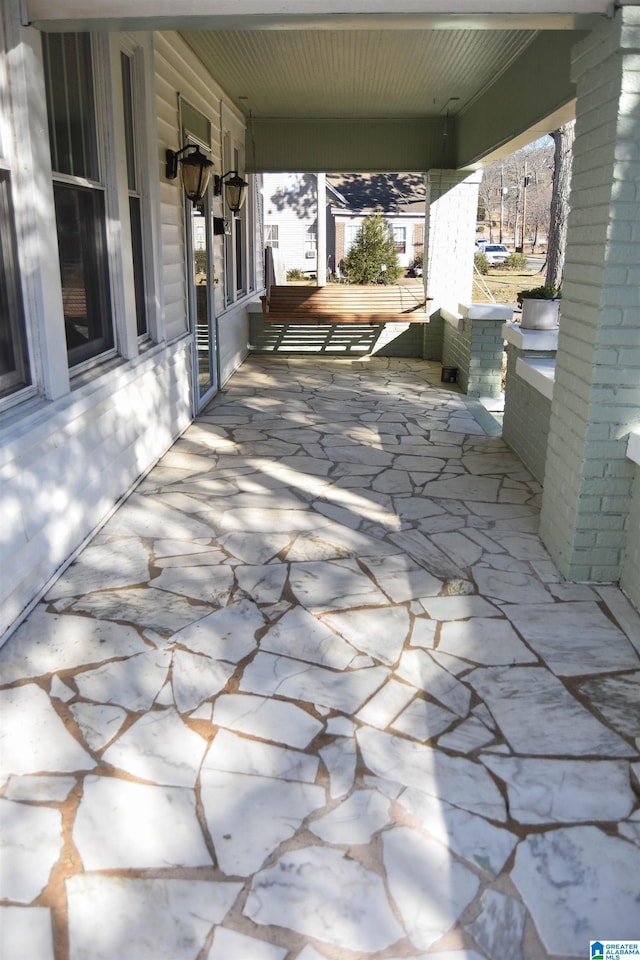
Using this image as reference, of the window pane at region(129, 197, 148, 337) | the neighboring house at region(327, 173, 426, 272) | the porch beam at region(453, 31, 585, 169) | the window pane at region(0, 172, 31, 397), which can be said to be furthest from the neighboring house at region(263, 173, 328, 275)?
the window pane at region(0, 172, 31, 397)

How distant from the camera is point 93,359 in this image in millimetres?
4359

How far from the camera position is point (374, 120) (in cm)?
959

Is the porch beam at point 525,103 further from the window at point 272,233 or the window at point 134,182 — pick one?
the window at point 272,233

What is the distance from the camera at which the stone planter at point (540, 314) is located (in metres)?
5.79

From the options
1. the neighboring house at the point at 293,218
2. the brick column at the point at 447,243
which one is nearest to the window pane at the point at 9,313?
the brick column at the point at 447,243

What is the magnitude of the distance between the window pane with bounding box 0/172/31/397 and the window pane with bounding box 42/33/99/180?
2.22 feet

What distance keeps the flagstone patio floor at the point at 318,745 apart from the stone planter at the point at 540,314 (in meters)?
1.95

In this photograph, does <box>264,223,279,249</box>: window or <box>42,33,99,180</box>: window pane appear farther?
<box>264,223,279,249</box>: window

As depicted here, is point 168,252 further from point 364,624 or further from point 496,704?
point 496,704

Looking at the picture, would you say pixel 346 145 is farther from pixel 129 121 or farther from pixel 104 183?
pixel 104 183

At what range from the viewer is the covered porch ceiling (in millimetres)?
3104

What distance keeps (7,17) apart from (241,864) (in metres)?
3.22

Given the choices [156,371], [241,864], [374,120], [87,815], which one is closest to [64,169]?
[156,371]

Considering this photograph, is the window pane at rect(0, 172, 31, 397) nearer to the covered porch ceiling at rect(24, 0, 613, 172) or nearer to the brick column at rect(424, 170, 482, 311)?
the covered porch ceiling at rect(24, 0, 613, 172)
